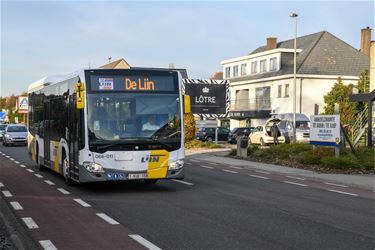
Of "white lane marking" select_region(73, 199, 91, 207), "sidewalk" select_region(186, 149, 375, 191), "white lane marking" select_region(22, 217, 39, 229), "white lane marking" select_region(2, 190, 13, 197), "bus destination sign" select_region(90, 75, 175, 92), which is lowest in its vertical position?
"sidewalk" select_region(186, 149, 375, 191)

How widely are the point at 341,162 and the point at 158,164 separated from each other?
915 cm

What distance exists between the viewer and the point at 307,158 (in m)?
20.7

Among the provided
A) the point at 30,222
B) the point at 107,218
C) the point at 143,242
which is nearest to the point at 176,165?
the point at 107,218

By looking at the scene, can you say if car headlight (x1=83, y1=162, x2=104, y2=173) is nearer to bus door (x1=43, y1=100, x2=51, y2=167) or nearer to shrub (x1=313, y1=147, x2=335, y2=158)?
bus door (x1=43, y1=100, x2=51, y2=167)

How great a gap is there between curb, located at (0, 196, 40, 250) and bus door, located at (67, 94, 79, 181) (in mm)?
2527

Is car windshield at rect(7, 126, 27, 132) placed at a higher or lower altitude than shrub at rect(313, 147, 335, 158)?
higher

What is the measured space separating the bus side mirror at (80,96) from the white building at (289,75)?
141 feet

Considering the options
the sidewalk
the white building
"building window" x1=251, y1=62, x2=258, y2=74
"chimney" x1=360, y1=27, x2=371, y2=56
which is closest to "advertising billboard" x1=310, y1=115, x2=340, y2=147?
the sidewalk

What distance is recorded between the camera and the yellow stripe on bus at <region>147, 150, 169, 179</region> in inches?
484

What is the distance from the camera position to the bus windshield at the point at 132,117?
11984mm

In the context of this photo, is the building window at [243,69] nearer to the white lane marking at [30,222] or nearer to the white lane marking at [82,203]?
the white lane marking at [82,203]

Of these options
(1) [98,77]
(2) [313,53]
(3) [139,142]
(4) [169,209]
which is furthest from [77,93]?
(2) [313,53]

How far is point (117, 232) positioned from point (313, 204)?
483cm

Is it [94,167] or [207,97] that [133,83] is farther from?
[207,97]
